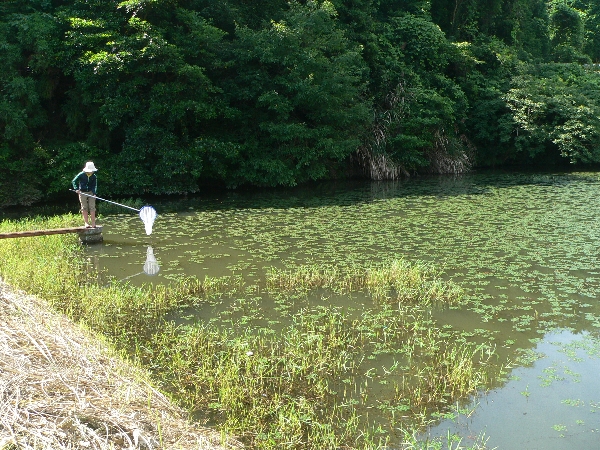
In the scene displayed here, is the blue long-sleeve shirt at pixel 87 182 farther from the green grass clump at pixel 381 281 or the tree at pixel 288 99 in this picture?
the tree at pixel 288 99

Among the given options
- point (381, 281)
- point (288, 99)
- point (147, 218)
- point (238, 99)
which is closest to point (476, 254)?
point (381, 281)

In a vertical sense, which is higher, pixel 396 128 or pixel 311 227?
pixel 396 128

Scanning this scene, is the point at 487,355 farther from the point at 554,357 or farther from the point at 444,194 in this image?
the point at 444,194

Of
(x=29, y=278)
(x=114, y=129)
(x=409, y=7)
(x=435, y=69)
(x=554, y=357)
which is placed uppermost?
(x=409, y=7)

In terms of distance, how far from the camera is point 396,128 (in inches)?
739

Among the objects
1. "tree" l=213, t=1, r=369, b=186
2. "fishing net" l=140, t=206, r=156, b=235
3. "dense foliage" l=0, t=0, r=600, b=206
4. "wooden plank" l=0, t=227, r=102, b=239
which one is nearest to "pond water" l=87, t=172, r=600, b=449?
"fishing net" l=140, t=206, r=156, b=235

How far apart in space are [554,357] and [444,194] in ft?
33.8

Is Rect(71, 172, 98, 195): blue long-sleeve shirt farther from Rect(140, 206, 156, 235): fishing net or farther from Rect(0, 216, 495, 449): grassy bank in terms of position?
Rect(0, 216, 495, 449): grassy bank

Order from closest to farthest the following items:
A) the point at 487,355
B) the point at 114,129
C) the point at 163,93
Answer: the point at 487,355 < the point at 163,93 < the point at 114,129

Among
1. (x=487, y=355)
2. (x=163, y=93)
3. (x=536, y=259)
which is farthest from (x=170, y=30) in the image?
(x=487, y=355)

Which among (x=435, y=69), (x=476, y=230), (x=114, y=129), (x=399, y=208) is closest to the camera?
(x=476, y=230)

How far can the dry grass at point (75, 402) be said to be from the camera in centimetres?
294

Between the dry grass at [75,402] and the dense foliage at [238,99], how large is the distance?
10.2 m

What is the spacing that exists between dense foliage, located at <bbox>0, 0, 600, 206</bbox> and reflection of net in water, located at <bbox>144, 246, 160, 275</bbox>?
18.6ft
